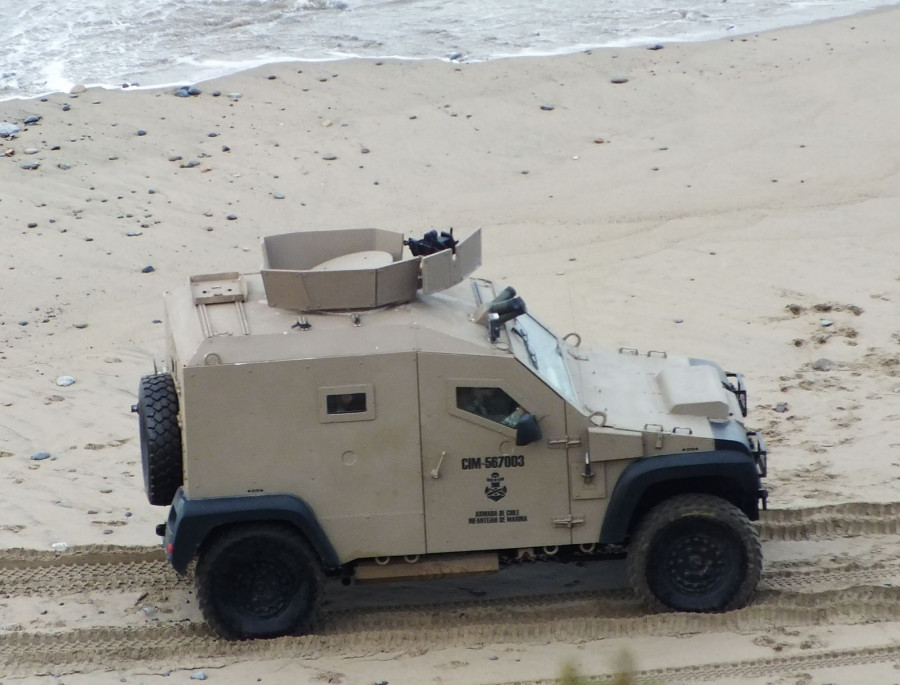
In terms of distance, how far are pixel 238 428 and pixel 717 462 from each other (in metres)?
2.43

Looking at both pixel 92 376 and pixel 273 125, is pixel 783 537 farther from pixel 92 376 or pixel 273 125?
pixel 273 125

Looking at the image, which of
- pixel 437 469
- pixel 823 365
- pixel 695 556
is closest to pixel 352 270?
pixel 437 469

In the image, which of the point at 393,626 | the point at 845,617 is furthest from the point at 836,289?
the point at 393,626

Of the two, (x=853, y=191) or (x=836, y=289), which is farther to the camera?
(x=853, y=191)

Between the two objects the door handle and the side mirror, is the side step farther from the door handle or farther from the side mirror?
the side mirror

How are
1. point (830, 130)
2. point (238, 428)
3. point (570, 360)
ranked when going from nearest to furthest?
1. point (238, 428)
2. point (570, 360)
3. point (830, 130)

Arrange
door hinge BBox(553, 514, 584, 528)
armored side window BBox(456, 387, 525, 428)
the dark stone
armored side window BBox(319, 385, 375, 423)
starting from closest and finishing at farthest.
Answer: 1. armored side window BBox(319, 385, 375, 423)
2. armored side window BBox(456, 387, 525, 428)
3. door hinge BBox(553, 514, 584, 528)
4. the dark stone

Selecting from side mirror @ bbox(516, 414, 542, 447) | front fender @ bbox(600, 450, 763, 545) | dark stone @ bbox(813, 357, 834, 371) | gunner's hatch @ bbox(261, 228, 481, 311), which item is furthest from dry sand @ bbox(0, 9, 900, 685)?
gunner's hatch @ bbox(261, 228, 481, 311)

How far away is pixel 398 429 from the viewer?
668cm

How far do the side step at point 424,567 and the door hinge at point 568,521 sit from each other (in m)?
0.38

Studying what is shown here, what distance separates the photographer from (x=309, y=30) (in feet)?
65.4

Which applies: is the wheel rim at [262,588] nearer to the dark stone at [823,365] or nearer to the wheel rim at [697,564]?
the wheel rim at [697,564]

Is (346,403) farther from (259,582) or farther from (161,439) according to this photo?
(259,582)

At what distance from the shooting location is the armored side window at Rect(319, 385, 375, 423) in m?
6.61
